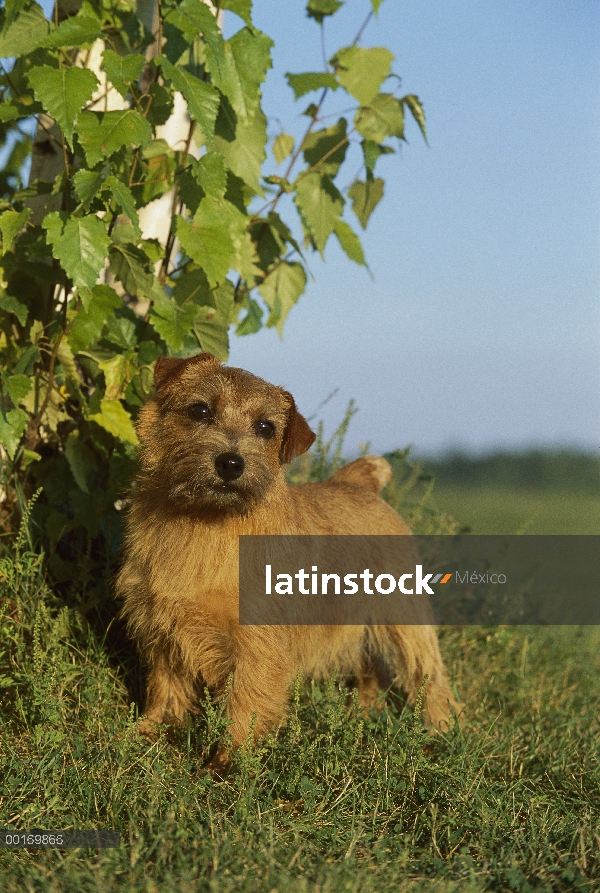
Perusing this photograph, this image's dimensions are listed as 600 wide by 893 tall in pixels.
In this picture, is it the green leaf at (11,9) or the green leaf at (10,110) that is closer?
the green leaf at (11,9)

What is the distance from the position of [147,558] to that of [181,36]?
93.0 inches

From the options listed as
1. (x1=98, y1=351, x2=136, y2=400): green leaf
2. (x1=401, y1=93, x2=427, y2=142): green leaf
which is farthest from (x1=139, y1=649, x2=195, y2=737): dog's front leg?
(x1=401, y1=93, x2=427, y2=142): green leaf

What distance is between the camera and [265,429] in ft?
12.9

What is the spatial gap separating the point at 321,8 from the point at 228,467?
2685 mm

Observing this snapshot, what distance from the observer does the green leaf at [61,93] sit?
3521 mm

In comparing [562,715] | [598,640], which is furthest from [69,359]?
[598,640]

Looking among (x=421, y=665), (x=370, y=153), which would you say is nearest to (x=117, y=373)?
(x=370, y=153)

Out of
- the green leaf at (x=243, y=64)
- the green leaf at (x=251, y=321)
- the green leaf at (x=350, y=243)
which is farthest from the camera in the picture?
the green leaf at (x=251, y=321)

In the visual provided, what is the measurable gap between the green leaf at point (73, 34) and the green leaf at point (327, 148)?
1.40 metres

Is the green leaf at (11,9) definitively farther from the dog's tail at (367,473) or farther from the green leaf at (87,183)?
the dog's tail at (367,473)

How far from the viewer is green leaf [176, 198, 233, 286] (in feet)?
13.7

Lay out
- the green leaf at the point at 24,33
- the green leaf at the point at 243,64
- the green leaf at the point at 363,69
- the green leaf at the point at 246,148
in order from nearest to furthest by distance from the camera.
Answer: the green leaf at the point at 24,33 → the green leaf at the point at 243,64 → the green leaf at the point at 246,148 → the green leaf at the point at 363,69

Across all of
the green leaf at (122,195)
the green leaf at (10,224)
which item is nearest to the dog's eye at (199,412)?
the green leaf at (122,195)

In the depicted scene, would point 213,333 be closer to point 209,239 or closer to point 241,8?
point 209,239
